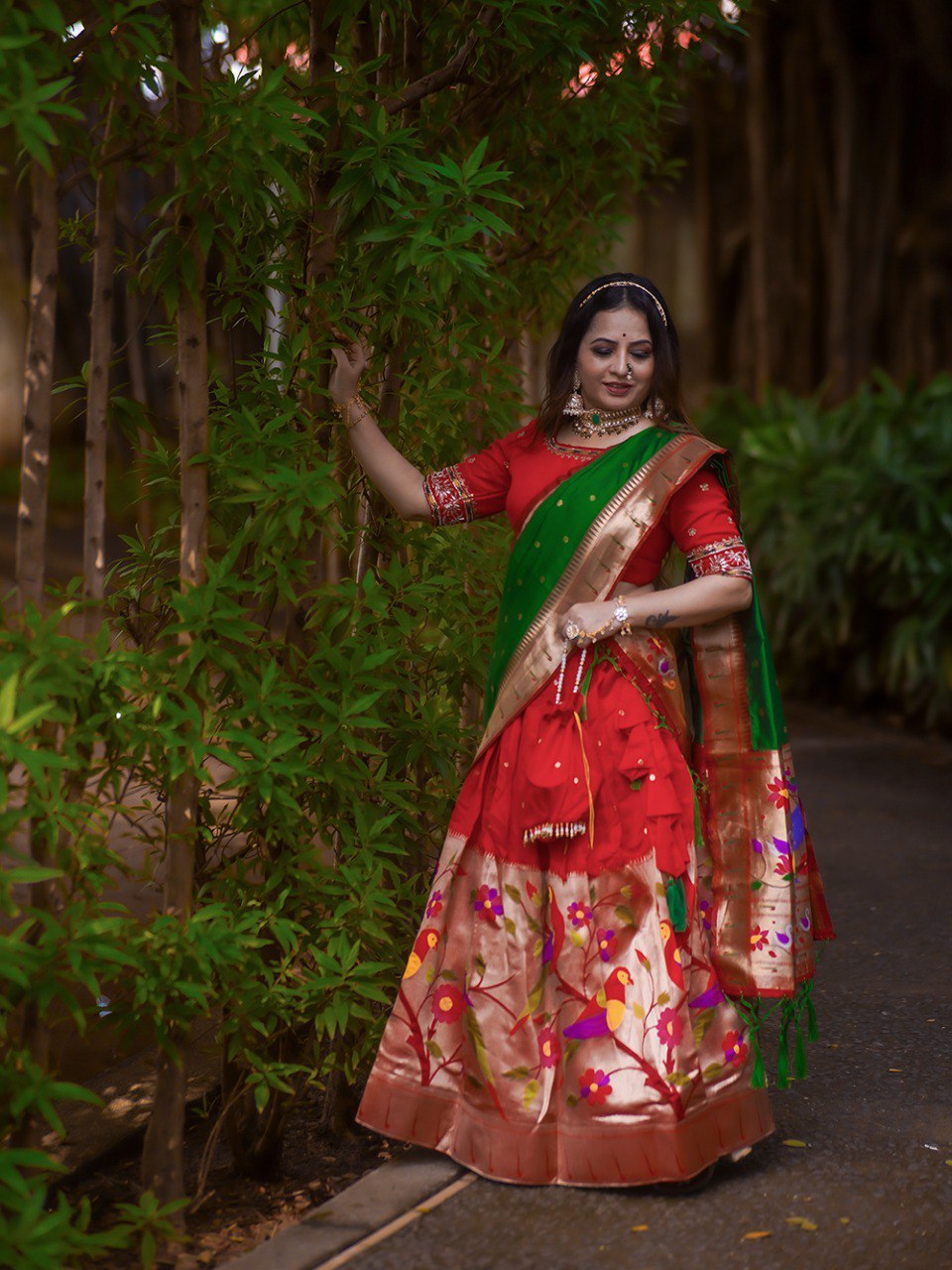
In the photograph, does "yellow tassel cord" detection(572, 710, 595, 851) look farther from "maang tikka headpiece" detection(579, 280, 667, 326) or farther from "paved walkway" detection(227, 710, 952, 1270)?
"maang tikka headpiece" detection(579, 280, 667, 326)

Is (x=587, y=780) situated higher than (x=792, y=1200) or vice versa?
(x=587, y=780)

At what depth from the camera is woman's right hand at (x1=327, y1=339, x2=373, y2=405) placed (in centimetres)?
295

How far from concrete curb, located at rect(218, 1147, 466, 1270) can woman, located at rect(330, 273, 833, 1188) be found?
0.19ft

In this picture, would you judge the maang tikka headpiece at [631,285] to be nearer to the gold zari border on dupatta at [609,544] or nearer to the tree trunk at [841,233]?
the gold zari border on dupatta at [609,544]

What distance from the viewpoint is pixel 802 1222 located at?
2887 millimetres

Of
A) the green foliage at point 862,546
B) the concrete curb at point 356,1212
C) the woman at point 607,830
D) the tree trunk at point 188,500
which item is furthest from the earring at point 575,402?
the green foliage at point 862,546

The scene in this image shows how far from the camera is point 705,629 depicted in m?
3.12

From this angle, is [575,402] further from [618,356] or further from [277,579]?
[277,579]

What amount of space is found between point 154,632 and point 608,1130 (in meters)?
1.30

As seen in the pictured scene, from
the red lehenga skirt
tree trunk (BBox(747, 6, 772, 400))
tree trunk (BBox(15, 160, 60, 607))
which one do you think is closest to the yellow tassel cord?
the red lehenga skirt

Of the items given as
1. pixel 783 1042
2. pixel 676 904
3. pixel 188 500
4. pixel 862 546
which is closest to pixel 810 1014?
pixel 783 1042

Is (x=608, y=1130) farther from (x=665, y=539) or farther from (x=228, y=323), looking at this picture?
(x=228, y=323)

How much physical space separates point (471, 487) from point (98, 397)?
0.82 metres

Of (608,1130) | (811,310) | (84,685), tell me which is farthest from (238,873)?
(811,310)
